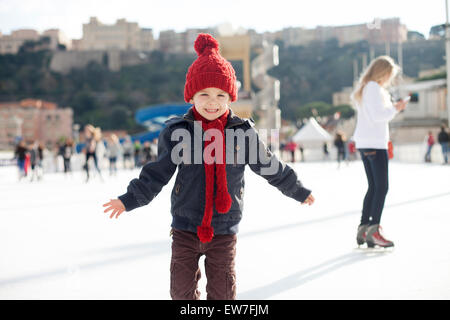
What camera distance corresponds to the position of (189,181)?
189 centimetres

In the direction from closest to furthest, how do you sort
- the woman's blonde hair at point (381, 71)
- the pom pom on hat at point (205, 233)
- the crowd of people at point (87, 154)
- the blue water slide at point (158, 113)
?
the pom pom on hat at point (205, 233) → the woman's blonde hair at point (381, 71) → the crowd of people at point (87, 154) → the blue water slide at point (158, 113)

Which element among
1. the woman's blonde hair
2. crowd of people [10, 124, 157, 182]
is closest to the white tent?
crowd of people [10, 124, 157, 182]

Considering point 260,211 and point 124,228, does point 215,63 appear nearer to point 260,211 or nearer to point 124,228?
point 124,228

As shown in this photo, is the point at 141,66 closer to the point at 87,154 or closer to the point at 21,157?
the point at 21,157

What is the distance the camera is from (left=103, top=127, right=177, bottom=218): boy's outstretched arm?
75.0 inches

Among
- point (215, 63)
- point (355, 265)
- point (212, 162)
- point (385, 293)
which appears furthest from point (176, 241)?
point (355, 265)

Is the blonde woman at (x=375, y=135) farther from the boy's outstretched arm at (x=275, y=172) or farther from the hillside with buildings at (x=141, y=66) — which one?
the hillside with buildings at (x=141, y=66)

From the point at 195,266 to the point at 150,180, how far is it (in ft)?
1.20

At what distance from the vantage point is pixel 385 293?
2377 millimetres

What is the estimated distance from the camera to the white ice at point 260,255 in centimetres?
252

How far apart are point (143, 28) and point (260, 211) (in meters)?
121

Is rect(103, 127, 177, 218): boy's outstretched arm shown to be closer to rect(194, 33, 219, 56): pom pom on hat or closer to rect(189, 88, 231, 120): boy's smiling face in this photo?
rect(189, 88, 231, 120): boy's smiling face

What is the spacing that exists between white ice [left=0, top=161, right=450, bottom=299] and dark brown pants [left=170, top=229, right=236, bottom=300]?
0.53 m

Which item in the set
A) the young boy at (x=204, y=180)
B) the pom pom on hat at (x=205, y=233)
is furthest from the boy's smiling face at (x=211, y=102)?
the pom pom on hat at (x=205, y=233)
